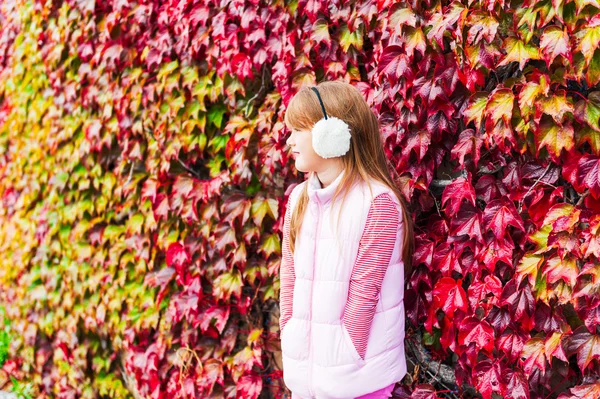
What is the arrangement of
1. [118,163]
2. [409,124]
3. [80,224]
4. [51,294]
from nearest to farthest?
1. [409,124]
2. [118,163]
3. [80,224]
4. [51,294]

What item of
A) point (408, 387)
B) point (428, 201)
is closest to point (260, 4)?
point (428, 201)

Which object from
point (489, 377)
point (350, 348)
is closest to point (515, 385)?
point (489, 377)

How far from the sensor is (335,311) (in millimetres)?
1966

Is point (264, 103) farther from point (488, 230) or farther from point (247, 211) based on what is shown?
point (488, 230)

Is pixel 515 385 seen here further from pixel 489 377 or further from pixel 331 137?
pixel 331 137

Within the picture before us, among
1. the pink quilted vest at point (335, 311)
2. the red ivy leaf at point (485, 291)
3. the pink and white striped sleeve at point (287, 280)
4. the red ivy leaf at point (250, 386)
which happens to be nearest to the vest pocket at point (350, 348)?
the pink quilted vest at point (335, 311)

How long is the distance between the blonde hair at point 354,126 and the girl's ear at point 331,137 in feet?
0.16

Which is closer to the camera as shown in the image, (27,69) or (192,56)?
(192,56)

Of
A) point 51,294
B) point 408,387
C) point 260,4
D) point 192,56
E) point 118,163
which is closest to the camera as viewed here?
point 408,387

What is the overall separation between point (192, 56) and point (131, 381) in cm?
197

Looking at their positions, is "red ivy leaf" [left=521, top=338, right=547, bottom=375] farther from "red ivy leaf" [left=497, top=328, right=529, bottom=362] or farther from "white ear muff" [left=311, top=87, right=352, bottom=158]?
"white ear muff" [left=311, top=87, right=352, bottom=158]

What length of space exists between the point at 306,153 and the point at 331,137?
0.40 ft

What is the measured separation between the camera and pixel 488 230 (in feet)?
6.41

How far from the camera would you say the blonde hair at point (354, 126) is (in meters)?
2.01
